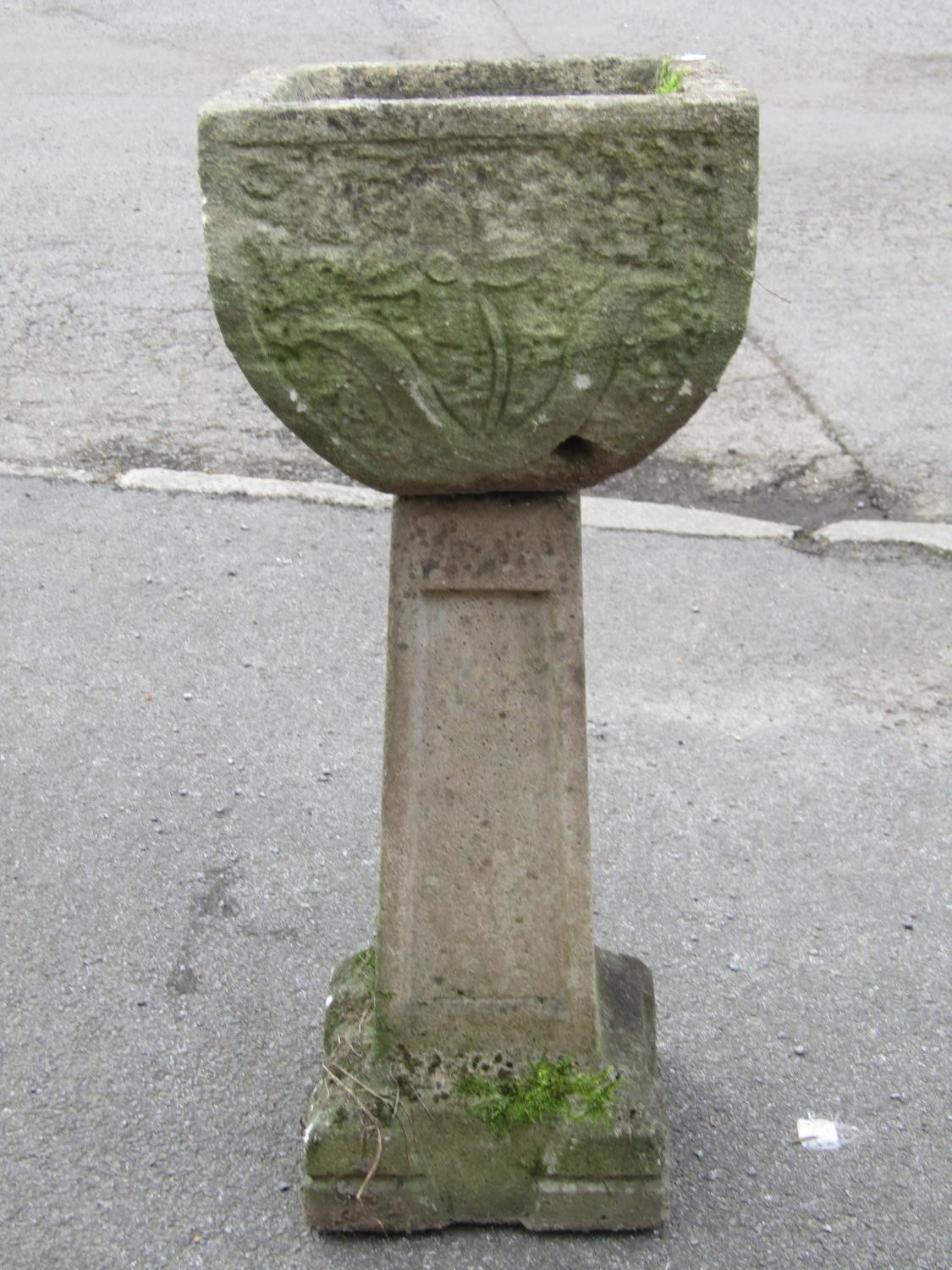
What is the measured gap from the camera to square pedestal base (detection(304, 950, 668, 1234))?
227 centimetres

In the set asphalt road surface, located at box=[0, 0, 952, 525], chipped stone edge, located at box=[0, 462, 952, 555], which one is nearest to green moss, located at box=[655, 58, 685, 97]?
chipped stone edge, located at box=[0, 462, 952, 555]

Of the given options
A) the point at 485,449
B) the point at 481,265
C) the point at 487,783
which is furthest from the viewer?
the point at 487,783

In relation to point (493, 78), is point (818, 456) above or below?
below

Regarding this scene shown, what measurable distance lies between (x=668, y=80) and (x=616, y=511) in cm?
261

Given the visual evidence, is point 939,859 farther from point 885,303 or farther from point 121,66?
point 121,66

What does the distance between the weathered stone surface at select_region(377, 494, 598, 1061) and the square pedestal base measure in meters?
0.08

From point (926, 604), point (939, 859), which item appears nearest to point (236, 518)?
point (926, 604)

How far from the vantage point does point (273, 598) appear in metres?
4.19

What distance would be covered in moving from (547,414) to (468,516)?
0.82 feet

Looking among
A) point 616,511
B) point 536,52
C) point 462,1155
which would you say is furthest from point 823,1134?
point 536,52

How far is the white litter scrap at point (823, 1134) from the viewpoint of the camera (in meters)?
2.50

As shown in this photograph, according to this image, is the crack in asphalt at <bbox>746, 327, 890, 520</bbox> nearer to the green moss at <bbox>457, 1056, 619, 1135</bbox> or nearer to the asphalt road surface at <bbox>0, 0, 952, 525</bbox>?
the asphalt road surface at <bbox>0, 0, 952, 525</bbox>

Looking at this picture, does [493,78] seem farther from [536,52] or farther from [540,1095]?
[536,52]

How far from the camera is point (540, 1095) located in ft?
7.53
